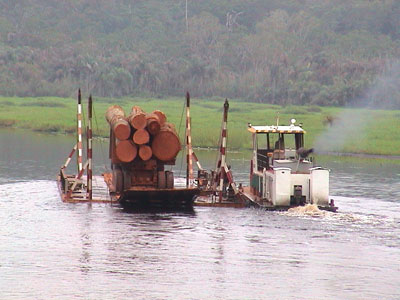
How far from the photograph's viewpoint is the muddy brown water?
2434 centimetres

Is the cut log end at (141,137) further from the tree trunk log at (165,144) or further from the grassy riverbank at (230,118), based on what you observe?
the grassy riverbank at (230,118)

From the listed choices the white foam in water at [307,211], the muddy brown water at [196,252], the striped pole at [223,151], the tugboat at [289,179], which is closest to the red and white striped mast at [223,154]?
the striped pole at [223,151]

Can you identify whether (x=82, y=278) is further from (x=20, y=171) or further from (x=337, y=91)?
(x=337, y=91)

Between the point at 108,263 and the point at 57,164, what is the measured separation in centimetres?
2666

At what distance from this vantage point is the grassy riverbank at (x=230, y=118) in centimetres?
6738

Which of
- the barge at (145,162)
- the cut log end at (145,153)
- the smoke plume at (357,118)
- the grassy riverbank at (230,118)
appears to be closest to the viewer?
the barge at (145,162)

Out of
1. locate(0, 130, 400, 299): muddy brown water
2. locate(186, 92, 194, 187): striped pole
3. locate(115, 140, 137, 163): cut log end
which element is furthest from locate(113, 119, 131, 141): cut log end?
locate(186, 92, 194, 187): striped pole

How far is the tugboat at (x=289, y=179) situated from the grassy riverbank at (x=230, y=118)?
47.8ft

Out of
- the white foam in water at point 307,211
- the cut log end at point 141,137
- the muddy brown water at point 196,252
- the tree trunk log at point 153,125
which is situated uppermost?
the tree trunk log at point 153,125

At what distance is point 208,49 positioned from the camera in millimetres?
142500

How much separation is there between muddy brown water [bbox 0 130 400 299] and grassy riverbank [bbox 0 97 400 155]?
1738 centimetres

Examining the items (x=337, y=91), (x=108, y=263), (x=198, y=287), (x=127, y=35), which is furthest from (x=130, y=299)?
(x=127, y=35)

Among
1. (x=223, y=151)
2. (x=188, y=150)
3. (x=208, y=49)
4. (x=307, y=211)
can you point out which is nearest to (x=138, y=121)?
(x=223, y=151)

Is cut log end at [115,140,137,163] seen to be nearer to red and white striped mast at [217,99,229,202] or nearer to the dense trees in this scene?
red and white striped mast at [217,99,229,202]
